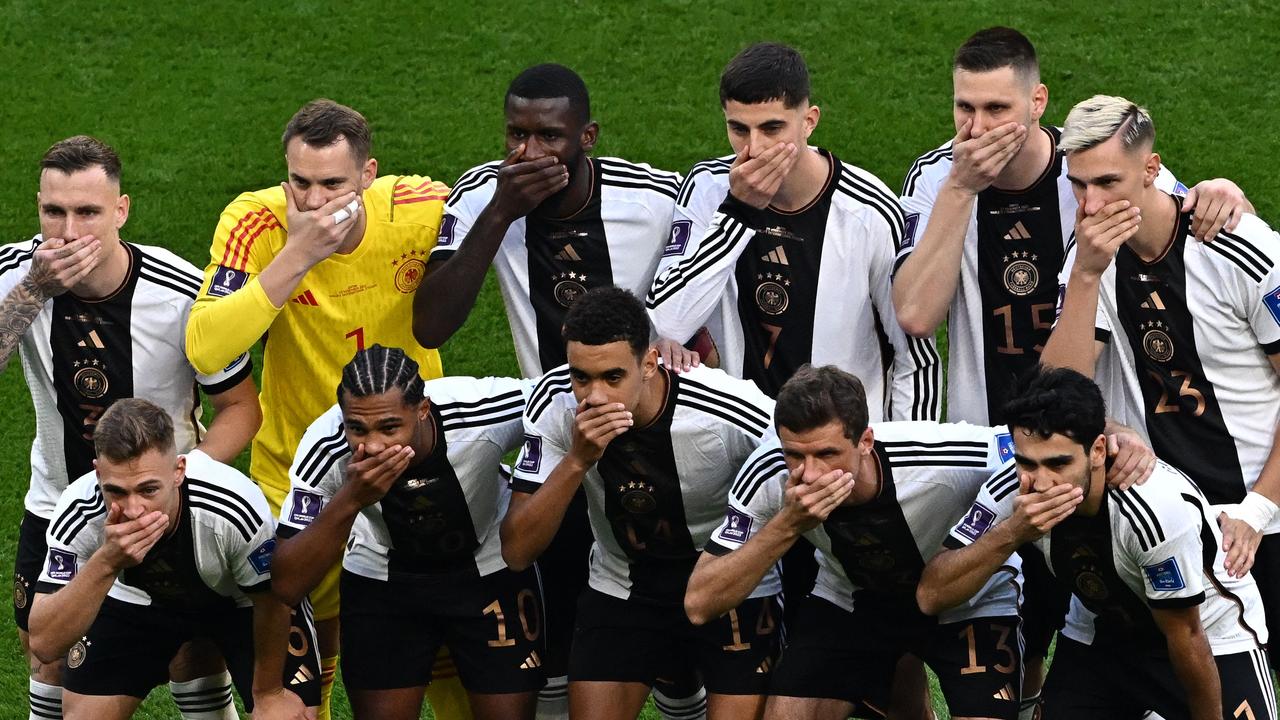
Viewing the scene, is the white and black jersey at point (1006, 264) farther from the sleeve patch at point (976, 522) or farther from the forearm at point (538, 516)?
the forearm at point (538, 516)

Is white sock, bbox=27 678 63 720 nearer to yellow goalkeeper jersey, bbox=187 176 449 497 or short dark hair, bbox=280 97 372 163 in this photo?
yellow goalkeeper jersey, bbox=187 176 449 497

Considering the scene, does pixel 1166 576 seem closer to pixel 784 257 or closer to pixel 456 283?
pixel 784 257

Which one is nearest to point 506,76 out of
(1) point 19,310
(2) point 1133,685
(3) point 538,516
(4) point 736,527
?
(1) point 19,310

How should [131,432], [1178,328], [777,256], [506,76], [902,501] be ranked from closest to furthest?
[131,432], [902,501], [1178,328], [777,256], [506,76]

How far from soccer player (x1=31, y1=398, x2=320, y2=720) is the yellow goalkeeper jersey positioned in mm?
474

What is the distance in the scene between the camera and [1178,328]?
585cm

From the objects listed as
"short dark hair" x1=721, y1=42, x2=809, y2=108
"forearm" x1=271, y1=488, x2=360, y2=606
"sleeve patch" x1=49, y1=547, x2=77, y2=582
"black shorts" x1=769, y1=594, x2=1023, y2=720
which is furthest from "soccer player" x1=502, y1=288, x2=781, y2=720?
"sleeve patch" x1=49, y1=547, x2=77, y2=582

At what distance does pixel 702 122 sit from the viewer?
11000 millimetres

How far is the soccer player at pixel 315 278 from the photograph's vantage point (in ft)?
19.9

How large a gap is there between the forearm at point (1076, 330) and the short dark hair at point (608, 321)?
126cm

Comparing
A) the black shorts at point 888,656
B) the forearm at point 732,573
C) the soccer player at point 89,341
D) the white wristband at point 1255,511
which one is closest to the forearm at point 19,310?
the soccer player at point 89,341

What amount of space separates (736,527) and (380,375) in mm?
1203

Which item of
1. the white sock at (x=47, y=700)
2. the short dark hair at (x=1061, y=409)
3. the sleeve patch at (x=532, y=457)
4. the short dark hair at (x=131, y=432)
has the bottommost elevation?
the white sock at (x=47, y=700)

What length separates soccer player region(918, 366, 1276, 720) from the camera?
5.27 meters
